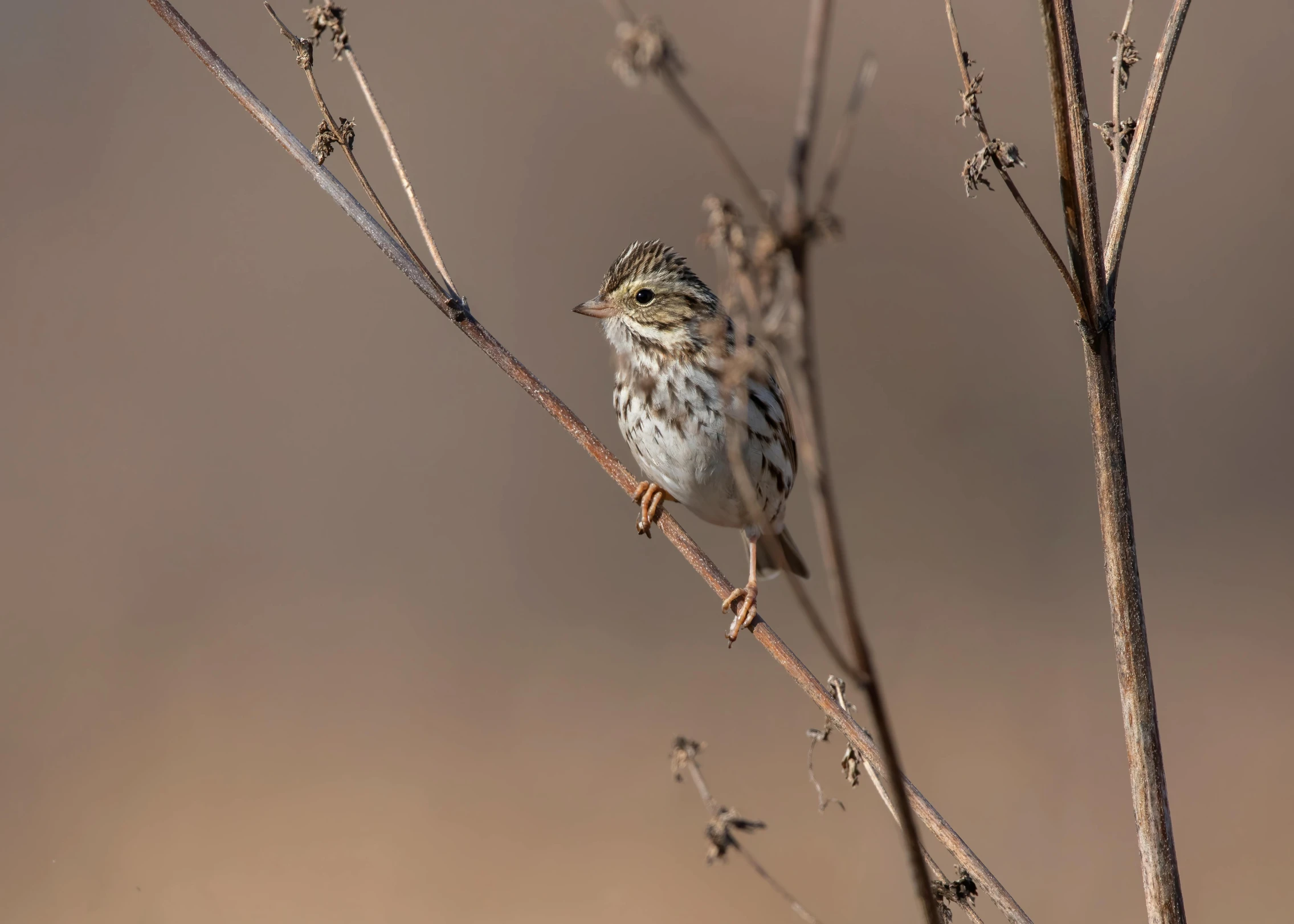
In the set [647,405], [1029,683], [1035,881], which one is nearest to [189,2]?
[647,405]

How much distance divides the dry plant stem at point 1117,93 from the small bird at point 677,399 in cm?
206

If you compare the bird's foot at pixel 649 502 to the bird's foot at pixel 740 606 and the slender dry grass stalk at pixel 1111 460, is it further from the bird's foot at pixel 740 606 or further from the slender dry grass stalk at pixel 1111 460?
the slender dry grass stalk at pixel 1111 460

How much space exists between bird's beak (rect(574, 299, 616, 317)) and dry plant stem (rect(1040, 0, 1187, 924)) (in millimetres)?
3024

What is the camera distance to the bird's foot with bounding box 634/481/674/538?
4301 mm

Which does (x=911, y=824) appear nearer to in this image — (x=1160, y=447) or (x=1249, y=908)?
(x=1249, y=908)

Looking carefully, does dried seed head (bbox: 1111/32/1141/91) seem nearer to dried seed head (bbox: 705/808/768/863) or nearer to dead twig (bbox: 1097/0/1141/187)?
dead twig (bbox: 1097/0/1141/187)

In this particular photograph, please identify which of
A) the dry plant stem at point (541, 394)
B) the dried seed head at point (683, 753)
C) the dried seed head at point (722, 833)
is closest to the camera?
the dried seed head at point (722, 833)

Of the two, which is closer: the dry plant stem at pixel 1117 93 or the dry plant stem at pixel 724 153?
the dry plant stem at pixel 724 153

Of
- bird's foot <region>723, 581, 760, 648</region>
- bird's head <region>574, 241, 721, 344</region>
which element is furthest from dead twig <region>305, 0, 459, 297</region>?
bird's head <region>574, 241, 721, 344</region>

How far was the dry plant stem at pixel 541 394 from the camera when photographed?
182 cm

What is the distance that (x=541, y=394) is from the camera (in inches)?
103

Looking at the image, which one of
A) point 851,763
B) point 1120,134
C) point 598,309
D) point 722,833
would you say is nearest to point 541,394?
point 851,763

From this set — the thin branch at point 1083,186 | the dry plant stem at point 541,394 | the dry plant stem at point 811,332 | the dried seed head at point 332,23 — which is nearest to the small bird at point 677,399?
the dry plant stem at point 541,394

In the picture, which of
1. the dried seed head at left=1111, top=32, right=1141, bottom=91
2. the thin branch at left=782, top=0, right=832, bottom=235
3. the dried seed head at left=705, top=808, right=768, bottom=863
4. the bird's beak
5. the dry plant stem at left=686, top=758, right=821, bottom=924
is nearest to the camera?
the thin branch at left=782, top=0, right=832, bottom=235
